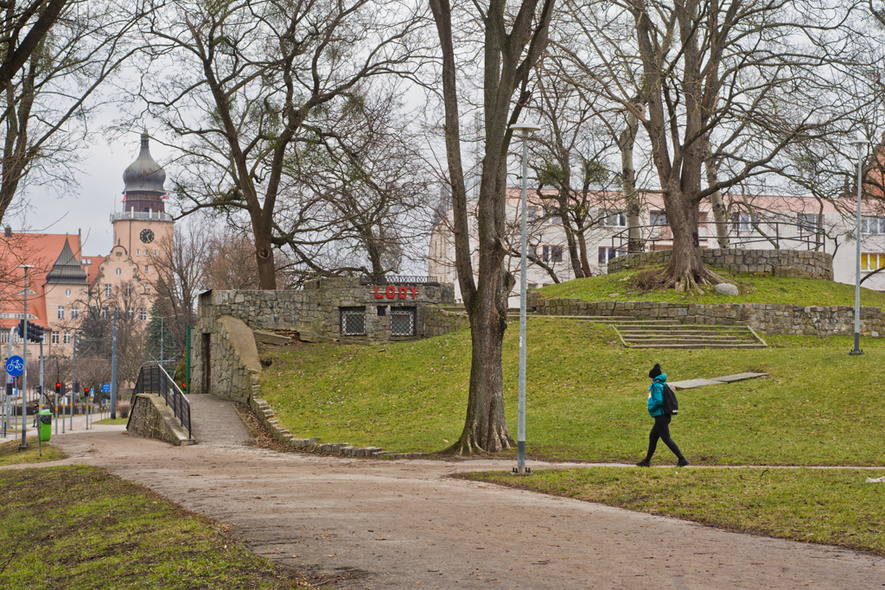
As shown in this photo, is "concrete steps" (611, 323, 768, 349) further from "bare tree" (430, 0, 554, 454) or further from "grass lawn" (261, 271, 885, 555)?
"bare tree" (430, 0, 554, 454)

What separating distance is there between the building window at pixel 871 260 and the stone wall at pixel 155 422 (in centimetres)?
5492

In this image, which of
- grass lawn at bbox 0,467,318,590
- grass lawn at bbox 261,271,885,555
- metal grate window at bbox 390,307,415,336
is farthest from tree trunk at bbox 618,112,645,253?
grass lawn at bbox 0,467,318,590

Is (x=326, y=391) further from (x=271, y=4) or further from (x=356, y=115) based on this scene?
(x=271, y=4)

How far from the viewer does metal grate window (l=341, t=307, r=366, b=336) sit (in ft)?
101

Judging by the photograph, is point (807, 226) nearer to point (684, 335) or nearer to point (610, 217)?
point (610, 217)

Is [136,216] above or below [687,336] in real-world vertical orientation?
above

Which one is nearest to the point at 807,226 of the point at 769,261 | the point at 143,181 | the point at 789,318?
the point at 769,261

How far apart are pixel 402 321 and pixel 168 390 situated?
34.6ft

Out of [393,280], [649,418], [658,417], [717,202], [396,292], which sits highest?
[717,202]

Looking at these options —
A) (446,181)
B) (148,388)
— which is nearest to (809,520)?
(446,181)

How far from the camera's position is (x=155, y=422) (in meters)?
23.3

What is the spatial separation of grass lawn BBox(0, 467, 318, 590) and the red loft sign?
20046mm

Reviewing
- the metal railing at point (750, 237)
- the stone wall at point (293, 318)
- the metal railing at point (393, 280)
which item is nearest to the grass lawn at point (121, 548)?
the stone wall at point (293, 318)

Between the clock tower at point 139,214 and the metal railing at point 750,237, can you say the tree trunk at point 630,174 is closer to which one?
the metal railing at point 750,237
